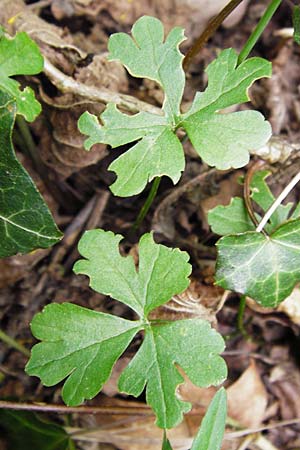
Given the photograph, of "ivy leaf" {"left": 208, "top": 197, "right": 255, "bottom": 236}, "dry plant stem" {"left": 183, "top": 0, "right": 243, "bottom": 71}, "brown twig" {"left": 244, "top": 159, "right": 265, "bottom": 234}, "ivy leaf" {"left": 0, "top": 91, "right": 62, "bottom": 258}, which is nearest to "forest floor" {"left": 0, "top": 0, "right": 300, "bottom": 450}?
"brown twig" {"left": 244, "top": 159, "right": 265, "bottom": 234}

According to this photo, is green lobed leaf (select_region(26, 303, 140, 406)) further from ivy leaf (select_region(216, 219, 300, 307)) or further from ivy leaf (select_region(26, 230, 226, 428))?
ivy leaf (select_region(216, 219, 300, 307))

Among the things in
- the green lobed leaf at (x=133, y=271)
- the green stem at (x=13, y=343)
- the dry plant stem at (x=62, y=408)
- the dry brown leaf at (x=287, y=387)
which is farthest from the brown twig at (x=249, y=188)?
the green stem at (x=13, y=343)

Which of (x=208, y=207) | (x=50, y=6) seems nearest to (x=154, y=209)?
(x=208, y=207)

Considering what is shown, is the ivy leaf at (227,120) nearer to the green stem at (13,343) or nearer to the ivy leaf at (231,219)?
the ivy leaf at (231,219)

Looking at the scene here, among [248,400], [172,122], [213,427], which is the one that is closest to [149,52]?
[172,122]

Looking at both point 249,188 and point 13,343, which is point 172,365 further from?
point 13,343

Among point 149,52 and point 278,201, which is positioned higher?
point 149,52
